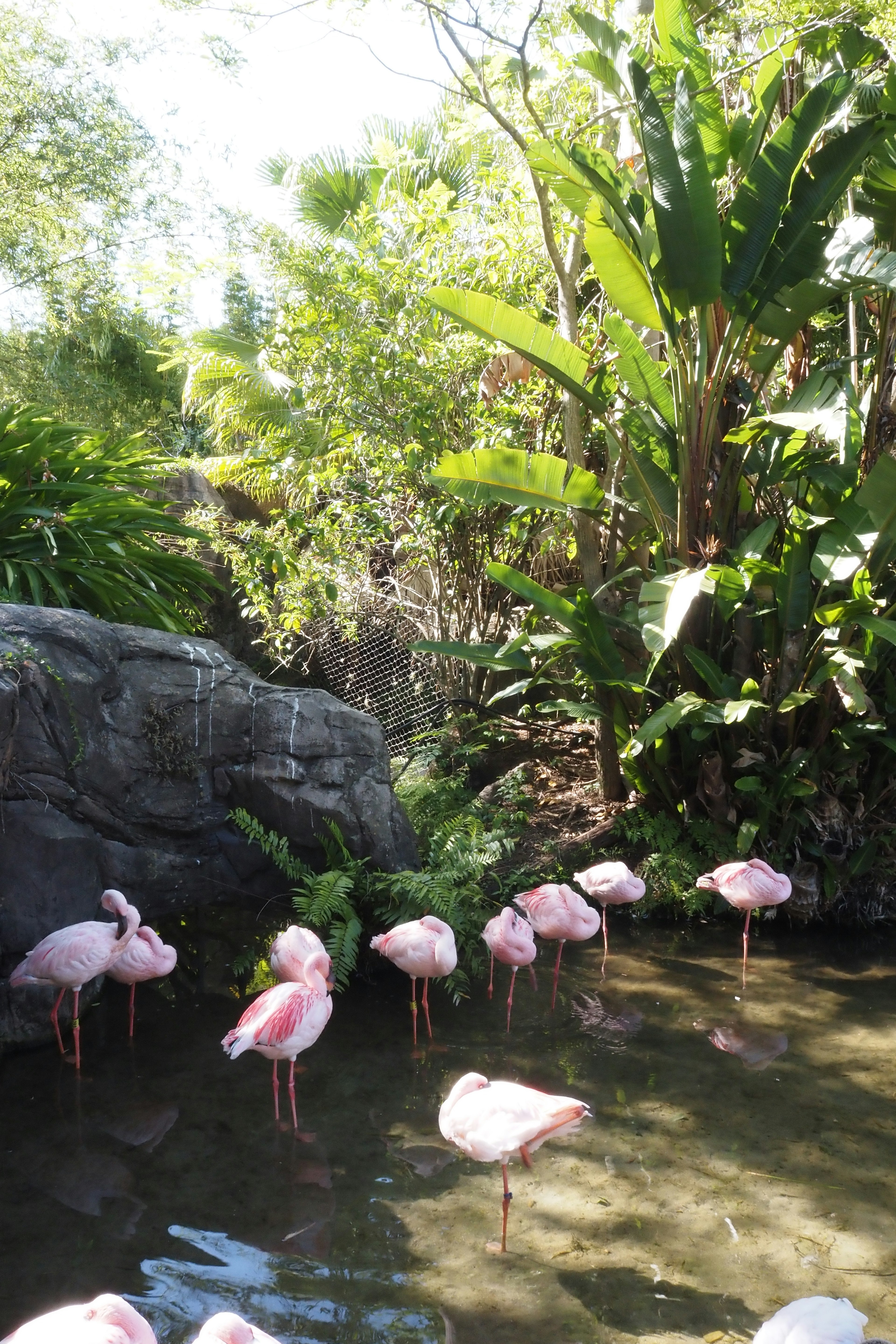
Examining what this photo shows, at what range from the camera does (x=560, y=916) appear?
4.73m

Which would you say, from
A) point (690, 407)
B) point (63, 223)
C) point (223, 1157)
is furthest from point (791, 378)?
point (63, 223)

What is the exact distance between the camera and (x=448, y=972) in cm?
431

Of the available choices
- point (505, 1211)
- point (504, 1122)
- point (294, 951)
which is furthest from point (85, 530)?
point (505, 1211)

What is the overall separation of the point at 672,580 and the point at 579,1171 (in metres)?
3.05

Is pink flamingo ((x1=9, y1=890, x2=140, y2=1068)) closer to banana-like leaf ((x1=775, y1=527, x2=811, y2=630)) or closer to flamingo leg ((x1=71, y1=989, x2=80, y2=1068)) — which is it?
flamingo leg ((x1=71, y1=989, x2=80, y2=1068))

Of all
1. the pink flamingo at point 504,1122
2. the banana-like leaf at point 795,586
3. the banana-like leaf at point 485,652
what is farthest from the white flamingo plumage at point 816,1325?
the banana-like leaf at point 485,652

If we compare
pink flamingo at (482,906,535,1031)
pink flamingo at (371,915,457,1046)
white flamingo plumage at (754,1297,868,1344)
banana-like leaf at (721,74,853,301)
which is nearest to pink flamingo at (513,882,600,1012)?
pink flamingo at (482,906,535,1031)

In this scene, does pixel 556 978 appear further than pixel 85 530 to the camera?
No

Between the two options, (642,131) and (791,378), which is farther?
(791,378)

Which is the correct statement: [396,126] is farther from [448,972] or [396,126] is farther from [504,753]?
[448,972]

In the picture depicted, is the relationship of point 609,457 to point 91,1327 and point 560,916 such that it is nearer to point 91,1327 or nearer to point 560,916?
point 560,916

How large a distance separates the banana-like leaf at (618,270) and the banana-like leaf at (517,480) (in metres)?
0.97

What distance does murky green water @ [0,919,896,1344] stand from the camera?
2.68 metres

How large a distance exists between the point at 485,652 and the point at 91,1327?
4.53 meters
